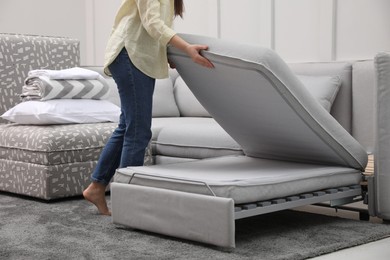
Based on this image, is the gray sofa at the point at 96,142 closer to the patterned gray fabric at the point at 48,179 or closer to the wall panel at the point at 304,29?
the patterned gray fabric at the point at 48,179

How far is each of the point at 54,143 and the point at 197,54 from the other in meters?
1.17

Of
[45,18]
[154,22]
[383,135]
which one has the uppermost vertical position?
[45,18]

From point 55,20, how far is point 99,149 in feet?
8.38

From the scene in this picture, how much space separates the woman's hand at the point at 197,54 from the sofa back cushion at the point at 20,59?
6.07 feet

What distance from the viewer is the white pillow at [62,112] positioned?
322cm

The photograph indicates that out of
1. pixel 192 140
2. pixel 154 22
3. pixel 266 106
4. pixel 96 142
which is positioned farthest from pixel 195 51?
pixel 96 142

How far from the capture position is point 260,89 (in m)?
2.20

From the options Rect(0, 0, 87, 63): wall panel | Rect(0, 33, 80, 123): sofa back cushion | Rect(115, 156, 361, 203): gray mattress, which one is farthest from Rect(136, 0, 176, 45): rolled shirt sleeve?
Rect(0, 0, 87, 63): wall panel

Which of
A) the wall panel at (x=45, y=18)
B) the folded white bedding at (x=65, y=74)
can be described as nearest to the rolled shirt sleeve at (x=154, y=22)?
the folded white bedding at (x=65, y=74)

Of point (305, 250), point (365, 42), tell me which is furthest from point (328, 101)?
point (305, 250)

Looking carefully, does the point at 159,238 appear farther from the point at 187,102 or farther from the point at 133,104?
the point at 187,102

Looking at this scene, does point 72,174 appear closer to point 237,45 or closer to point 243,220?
point 243,220

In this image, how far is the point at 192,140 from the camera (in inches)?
128

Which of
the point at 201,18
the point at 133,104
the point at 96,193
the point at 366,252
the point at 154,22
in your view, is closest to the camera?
the point at 366,252
